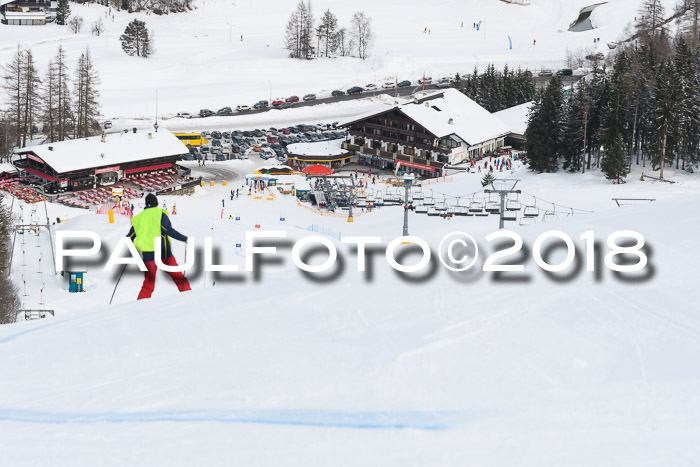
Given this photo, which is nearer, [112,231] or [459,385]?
[459,385]

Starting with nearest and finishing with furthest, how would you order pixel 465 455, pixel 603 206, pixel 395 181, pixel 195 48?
pixel 465 455
pixel 603 206
pixel 395 181
pixel 195 48

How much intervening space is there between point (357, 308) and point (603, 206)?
2494 cm

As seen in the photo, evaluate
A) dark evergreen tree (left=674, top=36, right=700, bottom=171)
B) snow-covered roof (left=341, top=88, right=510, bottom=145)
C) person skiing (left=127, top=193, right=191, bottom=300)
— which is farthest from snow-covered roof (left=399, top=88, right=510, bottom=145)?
person skiing (left=127, top=193, right=191, bottom=300)

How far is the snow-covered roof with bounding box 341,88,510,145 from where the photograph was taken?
48344mm

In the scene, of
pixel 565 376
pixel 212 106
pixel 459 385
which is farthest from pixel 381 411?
pixel 212 106

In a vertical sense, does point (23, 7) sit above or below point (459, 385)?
above

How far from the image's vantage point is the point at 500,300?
27.3ft

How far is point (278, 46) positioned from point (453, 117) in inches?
1533

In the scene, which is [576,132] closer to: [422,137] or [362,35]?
[422,137]

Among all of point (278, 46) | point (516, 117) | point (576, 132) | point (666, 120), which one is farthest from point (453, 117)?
point (278, 46)

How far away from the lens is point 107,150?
44594mm

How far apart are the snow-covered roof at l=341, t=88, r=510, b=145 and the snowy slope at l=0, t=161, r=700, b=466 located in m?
38.9

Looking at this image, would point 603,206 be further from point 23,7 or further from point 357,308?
point 23,7

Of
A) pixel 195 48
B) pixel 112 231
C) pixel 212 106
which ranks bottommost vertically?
pixel 112 231
